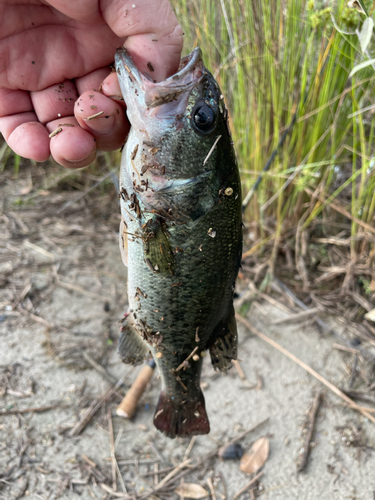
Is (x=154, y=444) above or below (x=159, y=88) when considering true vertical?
below

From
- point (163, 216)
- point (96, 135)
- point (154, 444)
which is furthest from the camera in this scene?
point (154, 444)

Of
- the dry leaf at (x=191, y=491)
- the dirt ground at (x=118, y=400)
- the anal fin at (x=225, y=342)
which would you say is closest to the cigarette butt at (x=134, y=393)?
the dirt ground at (x=118, y=400)

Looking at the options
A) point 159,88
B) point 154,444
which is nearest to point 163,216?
point 159,88

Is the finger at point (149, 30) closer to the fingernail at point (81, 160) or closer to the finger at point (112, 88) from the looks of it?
the finger at point (112, 88)

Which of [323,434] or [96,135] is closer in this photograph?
[96,135]

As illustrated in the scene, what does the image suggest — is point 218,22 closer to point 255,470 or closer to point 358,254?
point 358,254

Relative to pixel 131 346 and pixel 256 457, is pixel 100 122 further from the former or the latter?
pixel 256 457

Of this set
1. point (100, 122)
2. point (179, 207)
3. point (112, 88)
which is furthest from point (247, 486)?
point (112, 88)
